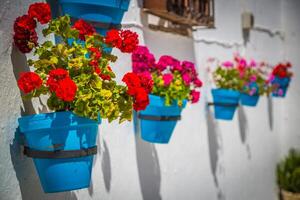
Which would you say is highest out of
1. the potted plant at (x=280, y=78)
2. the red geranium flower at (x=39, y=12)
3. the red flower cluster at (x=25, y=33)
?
the red geranium flower at (x=39, y=12)

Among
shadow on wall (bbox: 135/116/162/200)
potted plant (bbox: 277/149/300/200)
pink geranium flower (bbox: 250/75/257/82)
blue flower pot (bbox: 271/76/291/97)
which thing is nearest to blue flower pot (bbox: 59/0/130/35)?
shadow on wall (bbox: 135/116/162/200)

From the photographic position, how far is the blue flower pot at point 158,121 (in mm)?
1725

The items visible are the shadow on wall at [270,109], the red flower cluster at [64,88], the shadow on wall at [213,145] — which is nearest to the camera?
the red flower cluster at [64,88]

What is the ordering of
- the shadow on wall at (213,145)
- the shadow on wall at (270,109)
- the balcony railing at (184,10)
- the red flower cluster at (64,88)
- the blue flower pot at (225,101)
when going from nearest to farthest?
1. the red flower cluster at (64,88)
2. the balcony railing at (184,10)
3. the blue flower pot at (225,101)
4. the shadow on wall at (213,145)
5. the shadow on wall at (270,109)

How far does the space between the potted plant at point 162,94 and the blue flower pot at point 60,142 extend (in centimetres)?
58

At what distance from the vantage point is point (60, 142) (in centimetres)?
111

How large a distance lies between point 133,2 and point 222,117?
3.53 feet

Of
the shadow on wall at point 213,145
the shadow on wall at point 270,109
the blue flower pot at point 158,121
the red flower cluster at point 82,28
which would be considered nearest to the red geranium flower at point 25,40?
the red flower cluster at point 82,28

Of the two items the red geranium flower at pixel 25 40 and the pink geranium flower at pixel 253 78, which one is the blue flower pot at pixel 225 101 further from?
the red geranium flower at pixel 25 40

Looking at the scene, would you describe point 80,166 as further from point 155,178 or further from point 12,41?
point 155,178

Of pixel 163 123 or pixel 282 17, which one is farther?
pixel 282 17

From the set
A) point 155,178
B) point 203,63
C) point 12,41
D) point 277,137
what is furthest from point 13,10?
point 277,137

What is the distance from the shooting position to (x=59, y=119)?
1.11m

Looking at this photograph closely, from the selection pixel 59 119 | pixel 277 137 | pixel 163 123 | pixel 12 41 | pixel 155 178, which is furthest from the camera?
pixel 277 137
